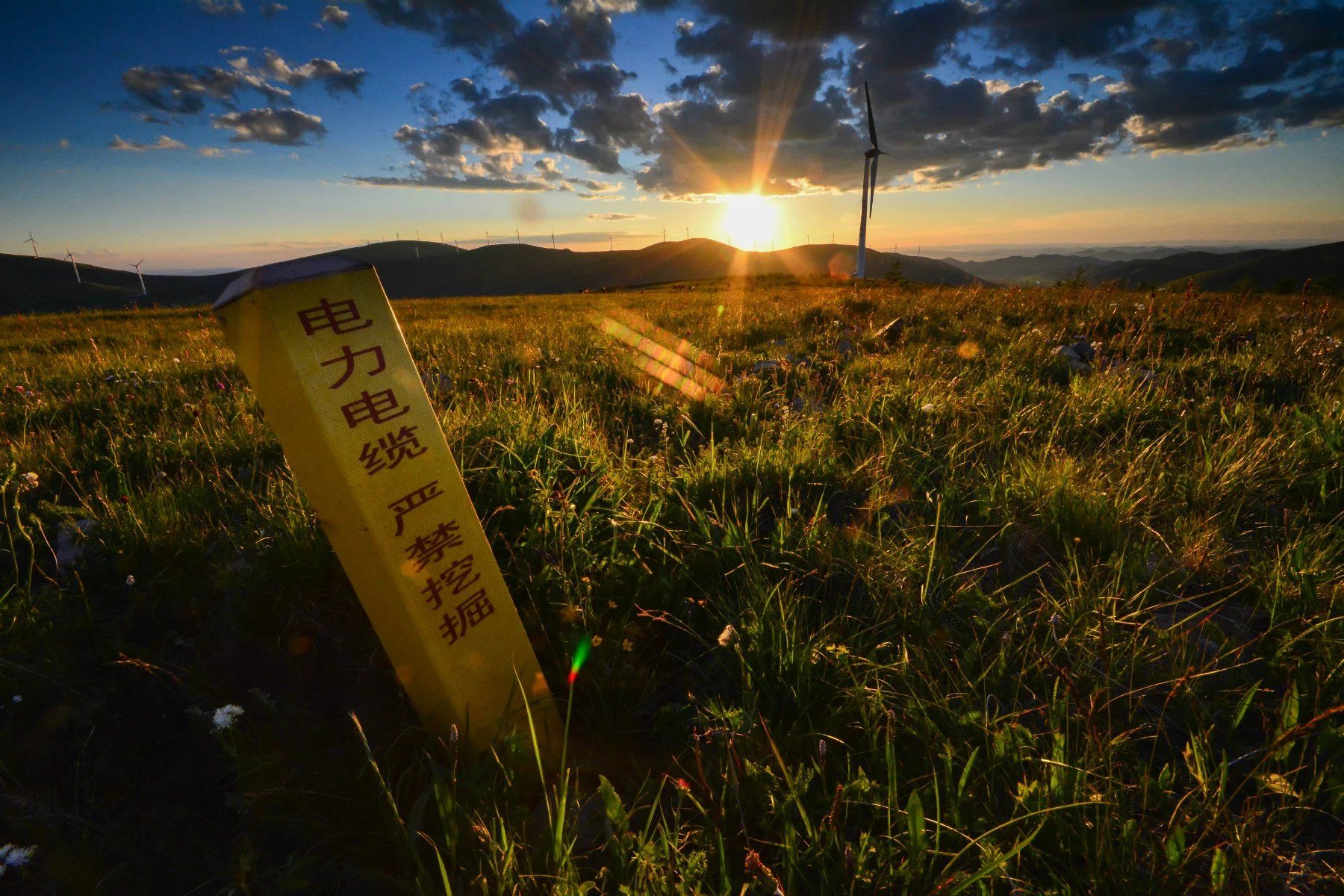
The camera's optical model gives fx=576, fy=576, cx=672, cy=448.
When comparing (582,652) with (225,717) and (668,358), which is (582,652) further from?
(668,358)

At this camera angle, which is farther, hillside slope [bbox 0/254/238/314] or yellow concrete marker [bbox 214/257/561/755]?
hillside slope [bbox 0/254/238/314]

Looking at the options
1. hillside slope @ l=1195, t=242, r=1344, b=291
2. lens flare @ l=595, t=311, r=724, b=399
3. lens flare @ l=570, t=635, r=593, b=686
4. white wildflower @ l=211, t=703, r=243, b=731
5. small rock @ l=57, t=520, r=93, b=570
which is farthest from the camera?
hillside slope @ l=1195, t=242, r=1344, b=291

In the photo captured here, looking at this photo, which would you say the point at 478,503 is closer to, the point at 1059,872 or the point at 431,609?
the point at 431,609

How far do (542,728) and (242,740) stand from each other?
0.93 m

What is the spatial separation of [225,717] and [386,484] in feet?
2.83

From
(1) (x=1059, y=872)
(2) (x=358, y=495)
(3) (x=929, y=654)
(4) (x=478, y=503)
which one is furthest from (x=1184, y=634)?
(4) (x=478, y=503)

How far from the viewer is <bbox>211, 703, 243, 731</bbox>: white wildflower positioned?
1.64m

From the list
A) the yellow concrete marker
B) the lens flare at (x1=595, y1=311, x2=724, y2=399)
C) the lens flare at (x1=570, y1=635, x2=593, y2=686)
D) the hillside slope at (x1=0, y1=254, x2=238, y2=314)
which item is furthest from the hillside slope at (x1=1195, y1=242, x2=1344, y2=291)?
the hillside slope at (x1=0, y1=254, x2=238, y2=314)

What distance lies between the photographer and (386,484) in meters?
1.55

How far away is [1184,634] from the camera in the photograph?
6.32ft

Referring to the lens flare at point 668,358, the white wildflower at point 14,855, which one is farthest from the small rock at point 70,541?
the lens flare at point 668,358

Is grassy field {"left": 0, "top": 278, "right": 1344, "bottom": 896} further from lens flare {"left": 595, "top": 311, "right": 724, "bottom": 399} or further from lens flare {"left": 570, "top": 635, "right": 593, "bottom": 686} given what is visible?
lens flare {"left": 595, "top": 311, "right": 724, "bottom": 399}

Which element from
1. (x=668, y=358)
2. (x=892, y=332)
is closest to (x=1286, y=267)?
(x=892, y=332)

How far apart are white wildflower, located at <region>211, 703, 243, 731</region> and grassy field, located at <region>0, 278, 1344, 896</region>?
10 cm
